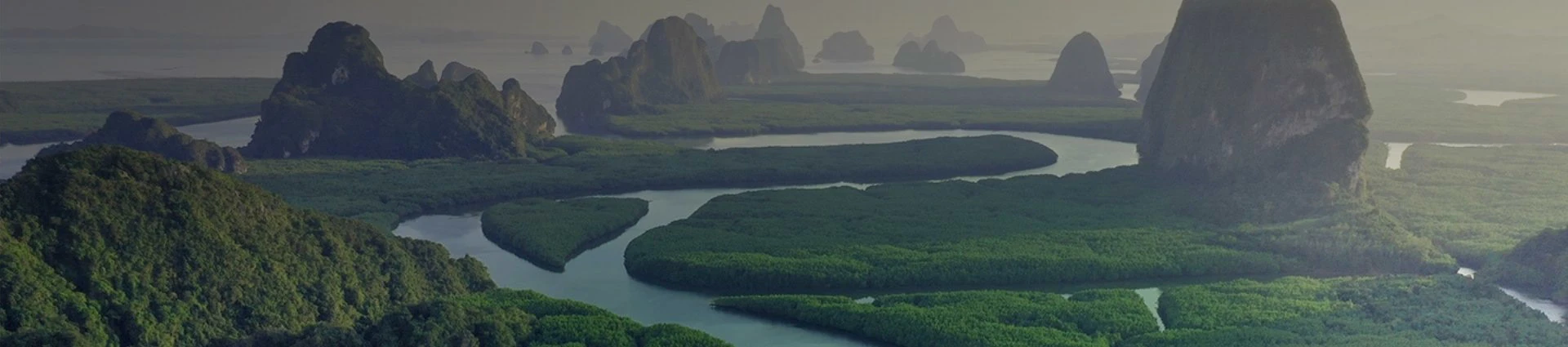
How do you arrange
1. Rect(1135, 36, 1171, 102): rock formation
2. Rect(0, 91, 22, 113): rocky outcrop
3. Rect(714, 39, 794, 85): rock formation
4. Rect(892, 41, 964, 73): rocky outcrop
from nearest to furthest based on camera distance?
Rect(0, 91, 22, 113): rocky outcrop
Rect(1135, 36, 1171, 102): rock formation
Rect(714, 39, 794, 85): rock formation
Rect(892, 41, 964, 73): rocky outcrop

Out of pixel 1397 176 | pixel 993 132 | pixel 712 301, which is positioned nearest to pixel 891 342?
pixel 712 301

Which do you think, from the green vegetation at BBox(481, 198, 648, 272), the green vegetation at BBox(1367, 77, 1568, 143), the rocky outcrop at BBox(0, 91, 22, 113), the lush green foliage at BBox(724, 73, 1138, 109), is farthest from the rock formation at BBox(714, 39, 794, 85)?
the green vegetation at BBox(481, 198, 648, 272)

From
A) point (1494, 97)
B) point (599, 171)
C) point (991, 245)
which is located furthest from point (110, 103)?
point (1494, 97)

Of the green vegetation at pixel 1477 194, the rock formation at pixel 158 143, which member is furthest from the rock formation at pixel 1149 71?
the rock formation at pixel 158 143

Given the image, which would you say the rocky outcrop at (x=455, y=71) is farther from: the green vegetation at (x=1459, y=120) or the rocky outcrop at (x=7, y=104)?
the green vegetation at (x=1459, y=120)

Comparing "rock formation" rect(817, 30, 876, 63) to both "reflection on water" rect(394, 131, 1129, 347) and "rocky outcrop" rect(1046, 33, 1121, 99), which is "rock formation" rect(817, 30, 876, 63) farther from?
"reflection on water" rect(394, 131, 1129, 347)
